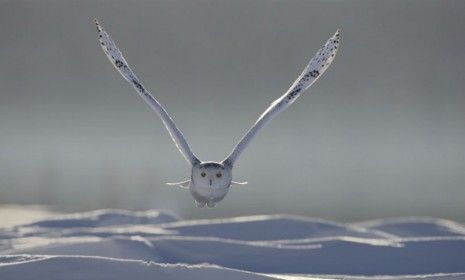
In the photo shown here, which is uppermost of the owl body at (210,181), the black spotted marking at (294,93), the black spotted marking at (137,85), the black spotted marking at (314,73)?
the black spotted marking at (314,73)

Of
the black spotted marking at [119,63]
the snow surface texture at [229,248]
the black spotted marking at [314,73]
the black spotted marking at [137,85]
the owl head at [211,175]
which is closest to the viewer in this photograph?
the owl head at [211,175]

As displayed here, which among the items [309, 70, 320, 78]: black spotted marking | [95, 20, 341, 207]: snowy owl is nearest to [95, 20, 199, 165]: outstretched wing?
[95, 20, 341, 207]: snowy owl

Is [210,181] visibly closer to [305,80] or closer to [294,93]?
[294,93]

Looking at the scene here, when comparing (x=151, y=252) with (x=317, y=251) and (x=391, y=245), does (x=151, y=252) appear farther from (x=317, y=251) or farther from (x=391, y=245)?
(x=391, y=245)

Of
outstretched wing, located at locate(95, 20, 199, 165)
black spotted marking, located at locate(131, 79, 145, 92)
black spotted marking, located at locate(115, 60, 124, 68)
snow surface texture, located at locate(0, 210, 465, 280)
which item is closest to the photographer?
outstretched wing, located at locate(95, 20, 199, 165)

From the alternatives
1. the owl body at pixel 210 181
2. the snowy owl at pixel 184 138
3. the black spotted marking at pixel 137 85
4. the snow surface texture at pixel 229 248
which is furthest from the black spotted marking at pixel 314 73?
the snow surface texture at pixel 229 248

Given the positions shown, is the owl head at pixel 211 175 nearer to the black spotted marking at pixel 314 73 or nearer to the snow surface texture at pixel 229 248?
the black spotted marking at pixel 314 73

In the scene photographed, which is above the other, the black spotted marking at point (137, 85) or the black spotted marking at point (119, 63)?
the black spotted marking at point (119, 63)

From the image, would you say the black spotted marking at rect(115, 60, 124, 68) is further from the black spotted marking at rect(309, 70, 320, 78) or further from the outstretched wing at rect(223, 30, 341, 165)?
the black spotted marking at rect(309, 70, 320, 78)

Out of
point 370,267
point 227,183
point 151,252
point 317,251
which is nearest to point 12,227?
point 151,252
